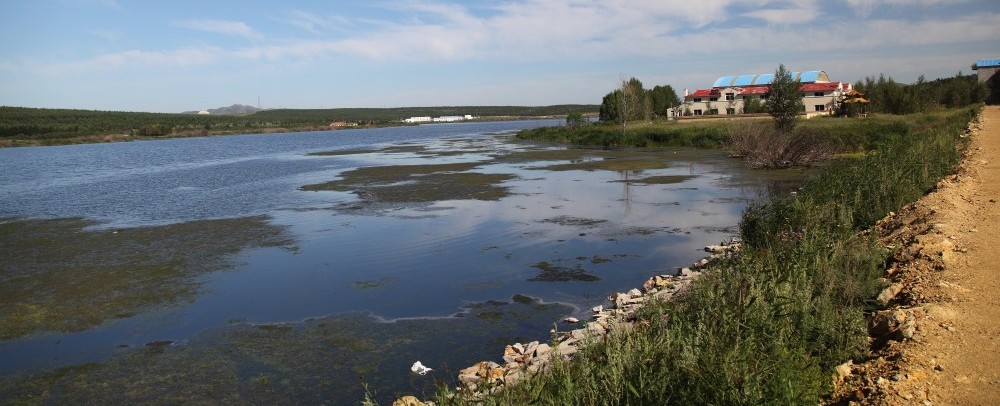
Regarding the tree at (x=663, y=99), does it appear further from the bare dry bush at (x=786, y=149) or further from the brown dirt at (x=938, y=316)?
the brown dirt at (x=938, y=316)

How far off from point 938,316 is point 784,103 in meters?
31.4

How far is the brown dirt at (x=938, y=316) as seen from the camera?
5.14m

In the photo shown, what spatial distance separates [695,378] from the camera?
5.12 meters

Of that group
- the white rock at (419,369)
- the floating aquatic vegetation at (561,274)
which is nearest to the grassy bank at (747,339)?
the white rock at (419,369)

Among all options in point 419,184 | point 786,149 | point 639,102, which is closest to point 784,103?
point 786,149

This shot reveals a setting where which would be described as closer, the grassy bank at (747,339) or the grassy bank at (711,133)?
the grassy bank at (747,339)

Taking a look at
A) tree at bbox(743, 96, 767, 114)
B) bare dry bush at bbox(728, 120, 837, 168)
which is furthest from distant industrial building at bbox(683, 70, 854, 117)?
bare dry bush at bbox(728, 120, 837, 168)

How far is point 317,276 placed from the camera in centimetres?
1309

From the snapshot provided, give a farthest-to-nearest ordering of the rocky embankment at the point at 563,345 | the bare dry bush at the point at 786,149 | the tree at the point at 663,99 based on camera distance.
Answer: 1. the tree at the point at 663,99
2. the bare dry bush at the point at 786,149
3. the rocky embankment at the point at 563,345

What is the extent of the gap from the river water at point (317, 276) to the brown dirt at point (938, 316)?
13.7ft

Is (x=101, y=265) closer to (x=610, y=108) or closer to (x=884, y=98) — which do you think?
(x=884, y=98)

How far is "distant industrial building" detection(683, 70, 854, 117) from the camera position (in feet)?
217

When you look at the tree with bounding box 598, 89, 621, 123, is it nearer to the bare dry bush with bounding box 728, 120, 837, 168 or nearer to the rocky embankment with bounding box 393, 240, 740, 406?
the bare dry bush with bounding box 728, 120, 837, 168

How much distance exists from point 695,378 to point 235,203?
74.7 ft
